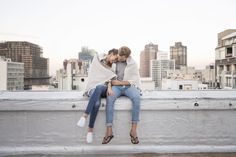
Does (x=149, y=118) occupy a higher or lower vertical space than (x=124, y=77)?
lower

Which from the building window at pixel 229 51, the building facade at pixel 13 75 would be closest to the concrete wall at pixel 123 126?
the building window at pixel 229 51

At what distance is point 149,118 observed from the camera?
3439 millimetres

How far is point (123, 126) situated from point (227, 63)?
4769 centimetres

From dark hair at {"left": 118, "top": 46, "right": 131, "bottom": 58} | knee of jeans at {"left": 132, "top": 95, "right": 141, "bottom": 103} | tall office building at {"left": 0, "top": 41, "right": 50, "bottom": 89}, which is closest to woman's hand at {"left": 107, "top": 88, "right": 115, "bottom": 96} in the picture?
knee of jeans at {"left": 132, "top": 95, "right": 141, "bottom": 103}

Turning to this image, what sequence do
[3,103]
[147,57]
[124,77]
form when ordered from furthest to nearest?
[147,57] → [124,77] → [3,103]

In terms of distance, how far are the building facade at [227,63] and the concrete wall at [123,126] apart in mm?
41663

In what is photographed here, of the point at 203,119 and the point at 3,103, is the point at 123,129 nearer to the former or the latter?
the point at 203,119

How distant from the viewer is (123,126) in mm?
3412

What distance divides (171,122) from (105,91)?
3.06 feet

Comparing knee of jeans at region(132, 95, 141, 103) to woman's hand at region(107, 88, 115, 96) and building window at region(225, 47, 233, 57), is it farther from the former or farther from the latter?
building window at region(225, 47, 233, 57)

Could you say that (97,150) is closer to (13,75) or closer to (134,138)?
(134,138)

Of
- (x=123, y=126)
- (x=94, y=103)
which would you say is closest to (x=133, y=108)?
(x=123, y=126)

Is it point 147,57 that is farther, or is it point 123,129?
point 147,57

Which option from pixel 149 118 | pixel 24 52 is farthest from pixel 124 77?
pixel 24 52
